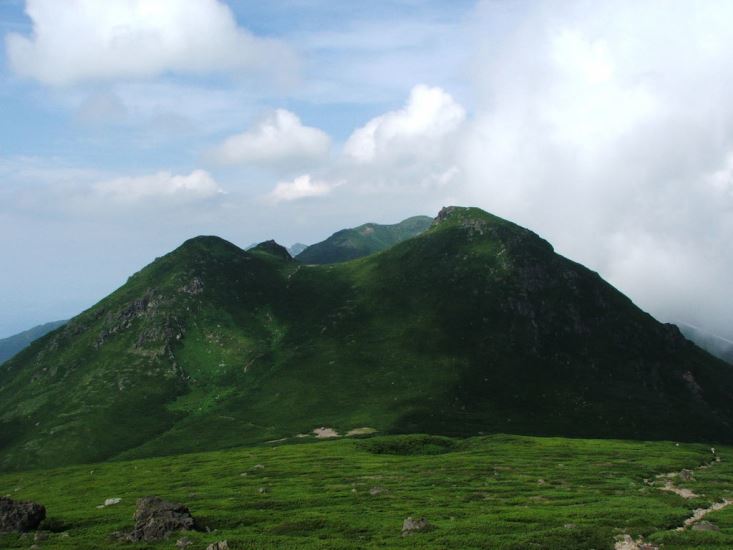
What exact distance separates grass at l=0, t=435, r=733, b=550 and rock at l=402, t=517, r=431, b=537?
136 centimetres

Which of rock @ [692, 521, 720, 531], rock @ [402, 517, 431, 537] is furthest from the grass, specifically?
rock @ [692, 521, 720, 531]

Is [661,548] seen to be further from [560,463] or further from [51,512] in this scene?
[51,512]

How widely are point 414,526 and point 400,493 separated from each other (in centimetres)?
2244

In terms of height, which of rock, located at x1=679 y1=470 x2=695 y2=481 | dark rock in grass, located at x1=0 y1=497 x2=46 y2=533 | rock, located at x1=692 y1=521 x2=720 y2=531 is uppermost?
rock, located at x1=692 y1=521 x2=720 y2=531

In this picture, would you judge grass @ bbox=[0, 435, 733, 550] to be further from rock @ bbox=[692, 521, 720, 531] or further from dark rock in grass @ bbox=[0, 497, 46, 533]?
rock @ bbox=[692, 521, 720, 531]

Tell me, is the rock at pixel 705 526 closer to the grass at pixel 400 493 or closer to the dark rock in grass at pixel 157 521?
the grass at pixel 400 493

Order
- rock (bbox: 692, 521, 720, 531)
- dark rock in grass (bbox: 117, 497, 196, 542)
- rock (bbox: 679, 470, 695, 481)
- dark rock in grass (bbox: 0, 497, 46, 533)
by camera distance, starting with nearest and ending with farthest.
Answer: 1. rock (bbox: 692, 521, 720, 531)
2. dark rock in grass (bbox: 117, 497, 196, 542)
3. dark rock in grass (bbox: 0, 497, 46, 533)
4. rock (bbox: 679, 470, 695, 481)

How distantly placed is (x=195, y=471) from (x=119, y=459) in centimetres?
5979

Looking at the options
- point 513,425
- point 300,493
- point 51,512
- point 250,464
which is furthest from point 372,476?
point 513,425

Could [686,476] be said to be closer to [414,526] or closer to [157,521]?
[414,526]

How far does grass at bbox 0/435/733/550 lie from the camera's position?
169 feet

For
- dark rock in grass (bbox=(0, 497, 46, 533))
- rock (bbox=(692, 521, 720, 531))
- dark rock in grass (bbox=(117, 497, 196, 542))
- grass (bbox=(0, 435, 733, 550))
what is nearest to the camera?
grass (bbox=(0, 435, 733, 550))

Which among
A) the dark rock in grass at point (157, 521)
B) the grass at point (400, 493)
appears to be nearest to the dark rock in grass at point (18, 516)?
the grass at point (400, 493)

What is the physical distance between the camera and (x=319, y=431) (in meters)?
162
